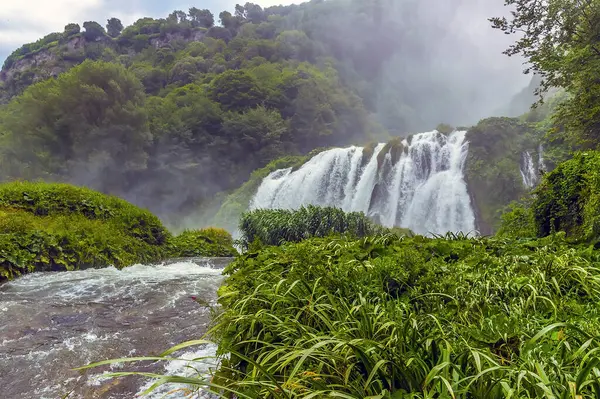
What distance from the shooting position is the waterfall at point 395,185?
64.8 feet

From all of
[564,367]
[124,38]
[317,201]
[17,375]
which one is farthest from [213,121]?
[124,38]

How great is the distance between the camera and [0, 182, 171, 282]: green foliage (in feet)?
27.7

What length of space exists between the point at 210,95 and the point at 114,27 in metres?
52.8

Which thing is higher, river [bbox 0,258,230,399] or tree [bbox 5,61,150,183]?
tree [bbox 5,61,150,183]

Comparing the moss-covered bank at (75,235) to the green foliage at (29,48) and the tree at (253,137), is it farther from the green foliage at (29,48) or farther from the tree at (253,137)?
the green foliage at (29,48)

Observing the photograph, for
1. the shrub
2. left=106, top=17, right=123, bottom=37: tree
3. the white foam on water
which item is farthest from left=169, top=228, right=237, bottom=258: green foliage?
left=106, top=17, right=123, bottom=37: tree

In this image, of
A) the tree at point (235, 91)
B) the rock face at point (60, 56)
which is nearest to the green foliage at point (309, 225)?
the tree at point (235, 91)

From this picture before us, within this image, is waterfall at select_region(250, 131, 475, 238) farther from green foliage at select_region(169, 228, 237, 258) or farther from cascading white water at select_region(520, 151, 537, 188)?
green foliage at select_region(169, 228, 237, 258)

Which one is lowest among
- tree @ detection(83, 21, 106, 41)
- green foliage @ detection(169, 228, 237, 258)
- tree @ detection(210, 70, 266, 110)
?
green foliage @ detection(169, 228, 237, 258)

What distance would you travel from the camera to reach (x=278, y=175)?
28.9 metres

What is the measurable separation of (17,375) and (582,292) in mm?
4803

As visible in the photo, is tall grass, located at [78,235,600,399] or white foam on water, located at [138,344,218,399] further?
white foam on water, located at [138,344,218,399]

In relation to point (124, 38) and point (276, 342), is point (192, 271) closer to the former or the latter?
point (276, 342)

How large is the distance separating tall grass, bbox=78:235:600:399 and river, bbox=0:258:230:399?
1.88 ft
